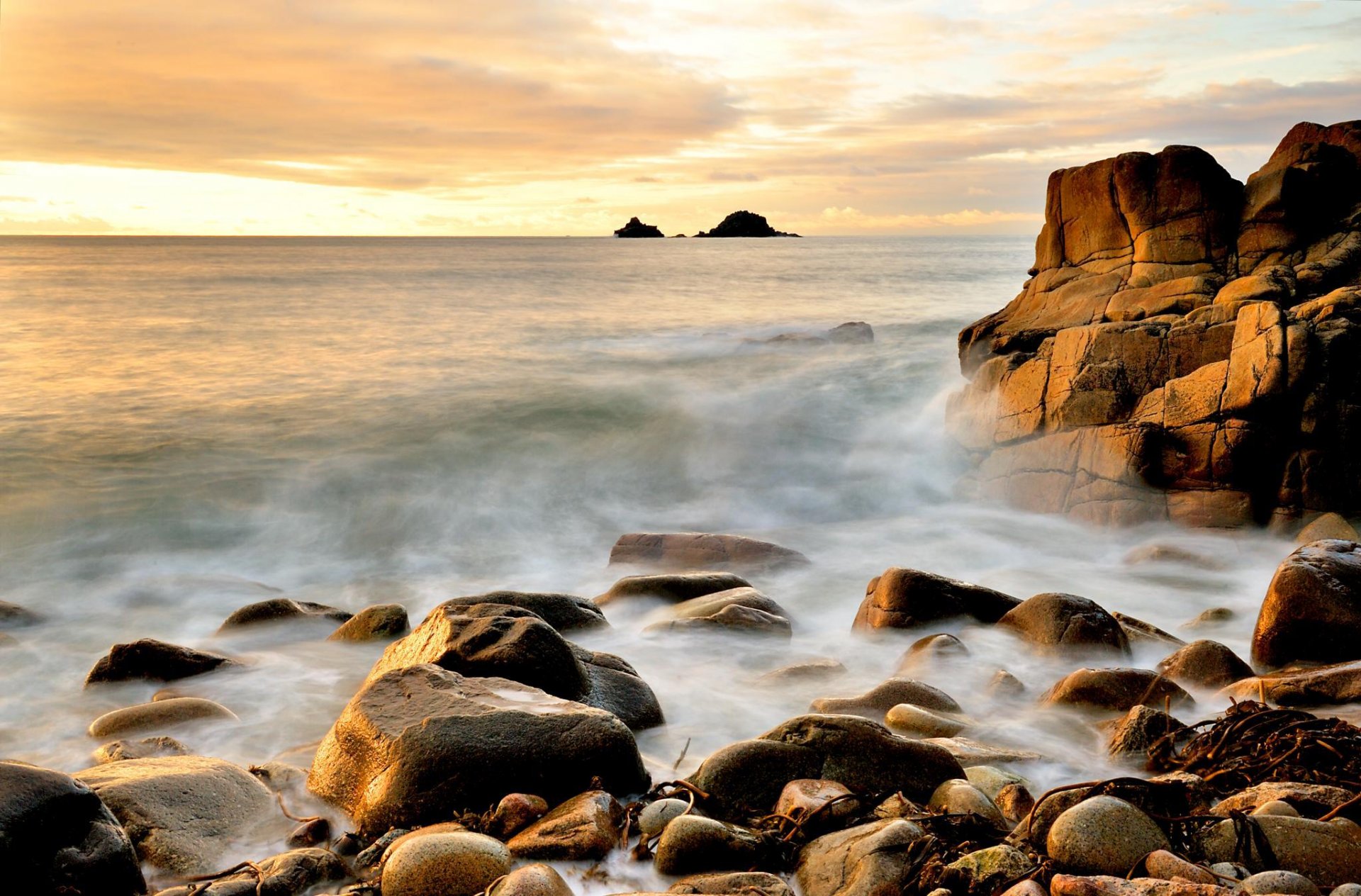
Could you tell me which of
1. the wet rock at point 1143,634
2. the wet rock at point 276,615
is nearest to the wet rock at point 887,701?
the wet rock at point 1143,634

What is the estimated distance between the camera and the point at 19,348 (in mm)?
23391

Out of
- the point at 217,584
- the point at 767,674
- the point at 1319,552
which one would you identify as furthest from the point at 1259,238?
the point at 217,584

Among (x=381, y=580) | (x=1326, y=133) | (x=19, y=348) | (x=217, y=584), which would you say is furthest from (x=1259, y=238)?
(x=19, y=348)

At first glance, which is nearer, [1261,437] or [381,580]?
[1261,437]

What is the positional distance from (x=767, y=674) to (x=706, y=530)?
16.6 ft

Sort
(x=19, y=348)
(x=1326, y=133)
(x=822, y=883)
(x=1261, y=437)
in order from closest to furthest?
(x=822, y=883) < (x=1261, y=437) < (x=1326, y=133) < (x=19, y=348)

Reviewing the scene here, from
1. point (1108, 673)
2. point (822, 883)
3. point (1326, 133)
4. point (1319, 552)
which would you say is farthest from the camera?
point (1326, 133)

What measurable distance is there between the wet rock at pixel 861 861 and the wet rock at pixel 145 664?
4.62 meters

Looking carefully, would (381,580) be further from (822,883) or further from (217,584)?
(822,883)

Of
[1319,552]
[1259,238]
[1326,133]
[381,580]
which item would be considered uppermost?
[1326,133]

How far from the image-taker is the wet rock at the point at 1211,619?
740cm

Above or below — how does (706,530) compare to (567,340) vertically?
below

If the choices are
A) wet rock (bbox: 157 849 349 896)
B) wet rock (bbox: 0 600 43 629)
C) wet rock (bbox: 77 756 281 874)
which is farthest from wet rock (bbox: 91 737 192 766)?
wet rock (bbox: 0 600 43 629)

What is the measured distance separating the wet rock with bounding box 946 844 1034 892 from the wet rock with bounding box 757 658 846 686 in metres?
3.10
